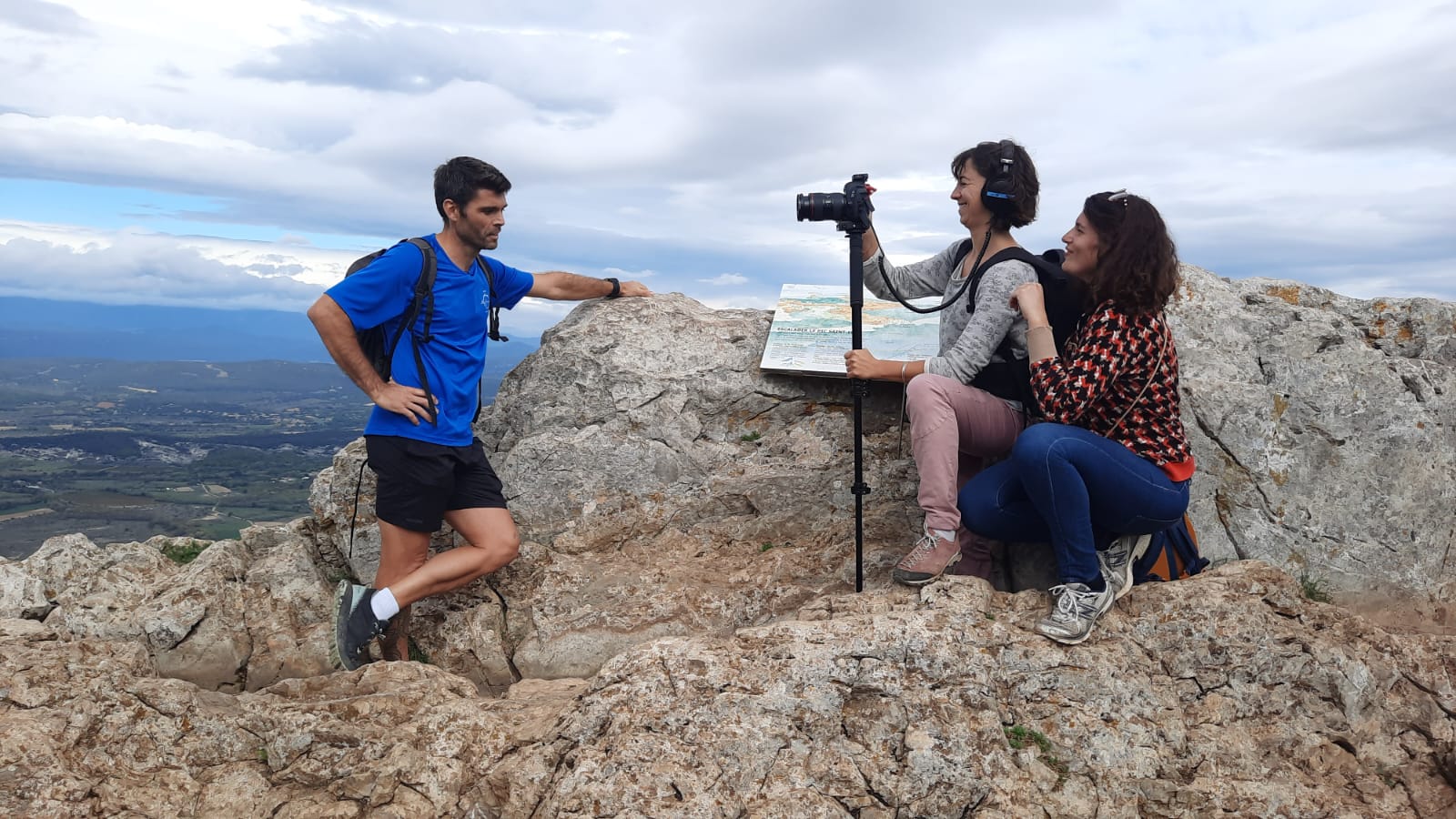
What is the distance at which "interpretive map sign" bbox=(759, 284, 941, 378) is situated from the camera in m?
7.94

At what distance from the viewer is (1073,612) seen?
213 inches

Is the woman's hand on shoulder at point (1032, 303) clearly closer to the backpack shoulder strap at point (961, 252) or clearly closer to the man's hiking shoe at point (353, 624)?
the backpack shoulder strap at point (961, 252)

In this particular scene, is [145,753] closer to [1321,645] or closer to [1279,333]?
[1321,645]

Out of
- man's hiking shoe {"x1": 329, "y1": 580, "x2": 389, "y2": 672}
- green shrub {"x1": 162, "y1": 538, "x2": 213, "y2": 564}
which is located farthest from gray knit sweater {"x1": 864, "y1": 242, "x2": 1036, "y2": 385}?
green shrub {"x1": 162, "y1": 538, "x2": 213, "y2": 564}

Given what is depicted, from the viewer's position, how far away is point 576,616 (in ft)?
22.8

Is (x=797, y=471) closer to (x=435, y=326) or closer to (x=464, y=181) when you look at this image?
(x=435, y=326)

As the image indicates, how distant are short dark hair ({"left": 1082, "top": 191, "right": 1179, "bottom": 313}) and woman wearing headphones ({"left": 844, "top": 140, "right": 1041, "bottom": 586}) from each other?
1.83ft

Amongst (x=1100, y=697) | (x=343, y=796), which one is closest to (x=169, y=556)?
(x=343, y=796)

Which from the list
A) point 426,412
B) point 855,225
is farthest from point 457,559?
point 855,225

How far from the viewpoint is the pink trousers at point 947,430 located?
222 inches

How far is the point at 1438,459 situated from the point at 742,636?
222 inches

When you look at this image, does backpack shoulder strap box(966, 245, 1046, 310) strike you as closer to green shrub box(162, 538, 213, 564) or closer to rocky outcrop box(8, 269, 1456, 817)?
rocky outcrop box(8, 269, 1456, 817)

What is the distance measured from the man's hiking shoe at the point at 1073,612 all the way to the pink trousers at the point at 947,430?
2.46 feet

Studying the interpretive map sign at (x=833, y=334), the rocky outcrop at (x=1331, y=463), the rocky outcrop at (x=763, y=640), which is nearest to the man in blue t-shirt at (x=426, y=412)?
the rocky outcrop at (x=763, y=640)
